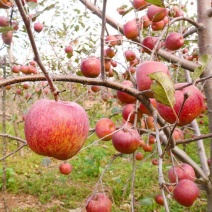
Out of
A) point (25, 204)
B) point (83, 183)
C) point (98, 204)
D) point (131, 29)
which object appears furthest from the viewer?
point (83, 183)

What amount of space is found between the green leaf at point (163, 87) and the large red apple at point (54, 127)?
0.18m

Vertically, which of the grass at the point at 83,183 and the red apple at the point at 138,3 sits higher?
the red apple at the point at 138,3

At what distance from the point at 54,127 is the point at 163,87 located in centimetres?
24

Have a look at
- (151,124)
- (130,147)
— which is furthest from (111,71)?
(130,147)

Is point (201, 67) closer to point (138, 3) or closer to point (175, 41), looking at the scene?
point (175, 41)

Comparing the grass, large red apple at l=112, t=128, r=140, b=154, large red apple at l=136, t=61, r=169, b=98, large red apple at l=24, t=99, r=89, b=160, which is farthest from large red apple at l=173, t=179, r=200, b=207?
the grass

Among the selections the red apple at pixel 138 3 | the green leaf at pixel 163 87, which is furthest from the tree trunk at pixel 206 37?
the green leaf at pixel 163 87

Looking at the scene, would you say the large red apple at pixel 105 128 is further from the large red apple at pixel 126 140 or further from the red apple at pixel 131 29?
the red apple at pixel 131 29

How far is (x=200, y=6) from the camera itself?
1299 millimetres

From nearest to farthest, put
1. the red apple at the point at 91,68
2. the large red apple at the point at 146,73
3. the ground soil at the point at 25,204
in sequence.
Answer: the large red apple at the point at 146,73
the red apple at the point at 91,68
the ground soil at the point at 25,204

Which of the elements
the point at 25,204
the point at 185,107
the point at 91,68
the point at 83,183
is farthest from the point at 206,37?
the point at 83,183

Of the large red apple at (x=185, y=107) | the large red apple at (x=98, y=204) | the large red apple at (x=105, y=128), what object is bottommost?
the large red apple at (x=98, y=204)

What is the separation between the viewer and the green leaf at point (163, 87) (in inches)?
21.9

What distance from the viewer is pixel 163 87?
559 mm
